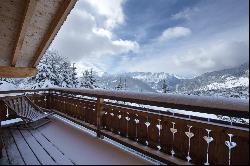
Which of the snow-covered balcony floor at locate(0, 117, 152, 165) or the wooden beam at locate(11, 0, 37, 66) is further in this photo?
the wooden beam at locate(11, 0, 37, 66)

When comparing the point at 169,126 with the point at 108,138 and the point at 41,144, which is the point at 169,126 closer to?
the point at 108,138

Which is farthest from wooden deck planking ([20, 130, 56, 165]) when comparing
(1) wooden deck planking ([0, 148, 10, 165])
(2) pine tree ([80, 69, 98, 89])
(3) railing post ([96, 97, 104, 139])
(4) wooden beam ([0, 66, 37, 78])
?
(2) pine tree ([80, 69, 98, 89])

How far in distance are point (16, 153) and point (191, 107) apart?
3.10 meters

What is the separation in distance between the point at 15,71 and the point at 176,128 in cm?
649

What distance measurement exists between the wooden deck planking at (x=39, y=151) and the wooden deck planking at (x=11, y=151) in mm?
263

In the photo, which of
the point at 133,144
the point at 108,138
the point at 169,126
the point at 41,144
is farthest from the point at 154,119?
the point at 41,144

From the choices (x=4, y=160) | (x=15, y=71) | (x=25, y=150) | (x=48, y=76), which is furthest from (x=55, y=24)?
(x=48, y=76)

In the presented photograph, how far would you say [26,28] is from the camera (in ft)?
17.7

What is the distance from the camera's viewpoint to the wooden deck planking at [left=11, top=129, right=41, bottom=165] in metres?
3.28

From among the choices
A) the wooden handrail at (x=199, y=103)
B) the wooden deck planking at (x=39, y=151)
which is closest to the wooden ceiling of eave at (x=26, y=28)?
the wooden deck planking at (x=39, y=151)

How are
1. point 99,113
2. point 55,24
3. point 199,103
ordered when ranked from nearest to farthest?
point 199,103 → point 99,113 → point 55,24

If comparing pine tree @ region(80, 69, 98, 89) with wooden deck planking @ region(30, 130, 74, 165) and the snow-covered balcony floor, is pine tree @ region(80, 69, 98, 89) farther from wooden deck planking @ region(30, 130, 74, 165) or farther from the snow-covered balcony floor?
wooden deck planking @ region(30, 130, 74, 165)

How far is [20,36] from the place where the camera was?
5.64m

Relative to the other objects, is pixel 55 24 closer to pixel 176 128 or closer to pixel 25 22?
A: pixel 25 22
